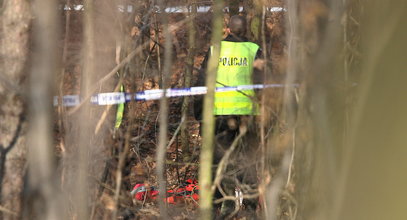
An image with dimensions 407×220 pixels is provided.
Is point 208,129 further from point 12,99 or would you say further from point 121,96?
point 12,99

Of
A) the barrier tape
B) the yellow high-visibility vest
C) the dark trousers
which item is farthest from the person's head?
the dark trousers

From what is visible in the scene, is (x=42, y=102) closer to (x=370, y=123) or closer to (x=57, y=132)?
(x=57, y=132)

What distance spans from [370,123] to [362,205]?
0.40 ft

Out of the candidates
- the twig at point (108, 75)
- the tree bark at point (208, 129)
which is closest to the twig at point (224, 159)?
the tree bark at point (208, 129)

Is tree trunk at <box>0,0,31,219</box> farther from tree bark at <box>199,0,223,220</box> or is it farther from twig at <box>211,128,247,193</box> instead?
twig at <box>211,128,247,193</box>

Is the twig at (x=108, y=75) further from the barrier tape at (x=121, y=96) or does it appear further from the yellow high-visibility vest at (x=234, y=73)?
the yellow high-visibility vest at (x=234, y=73)

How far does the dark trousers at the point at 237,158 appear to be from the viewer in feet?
13.8

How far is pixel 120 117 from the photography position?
10.9ft

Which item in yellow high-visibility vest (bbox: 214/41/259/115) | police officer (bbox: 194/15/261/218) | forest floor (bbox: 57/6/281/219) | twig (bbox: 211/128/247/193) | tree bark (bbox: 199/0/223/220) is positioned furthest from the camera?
yellow high-visibility vest (bbox: 214/41/259/115)

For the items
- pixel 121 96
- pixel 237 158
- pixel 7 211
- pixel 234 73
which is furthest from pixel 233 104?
pixel 7 211

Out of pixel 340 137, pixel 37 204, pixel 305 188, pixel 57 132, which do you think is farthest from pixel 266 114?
pixel 340 137

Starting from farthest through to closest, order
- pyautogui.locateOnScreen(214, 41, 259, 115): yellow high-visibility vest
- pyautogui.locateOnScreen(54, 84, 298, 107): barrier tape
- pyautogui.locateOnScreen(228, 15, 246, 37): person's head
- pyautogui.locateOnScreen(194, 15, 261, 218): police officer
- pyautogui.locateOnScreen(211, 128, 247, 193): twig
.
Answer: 1. pyautogui.locateOnScreen(228, 15, 246, 37): person's head
2. pyautogui.locateOnScreen(214, 41, 259, 115): yellow high-visibility vest
3. pyautogui.locateOnScreen(194, 15, 261, 218): police officer
4. pyautogui.locateOnScreen(211, 128, 247, 193): twig
5. pyautogui.locateOnScreen(54, 84, 298, 107): barrier tape

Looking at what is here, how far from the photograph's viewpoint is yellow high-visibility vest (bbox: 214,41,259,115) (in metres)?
4.97

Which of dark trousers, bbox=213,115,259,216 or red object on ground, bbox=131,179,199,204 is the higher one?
dark trousers, bbox=213,115,259,216
